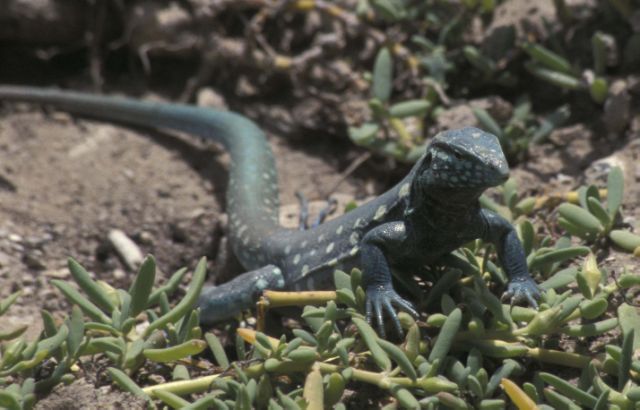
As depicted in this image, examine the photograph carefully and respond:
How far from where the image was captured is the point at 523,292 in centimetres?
370

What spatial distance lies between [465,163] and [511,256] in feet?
1.74

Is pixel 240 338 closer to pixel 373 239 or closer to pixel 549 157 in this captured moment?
pixel 373 239

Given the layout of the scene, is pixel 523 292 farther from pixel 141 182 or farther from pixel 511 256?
pixel 141 182

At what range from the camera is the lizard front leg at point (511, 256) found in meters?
3.70

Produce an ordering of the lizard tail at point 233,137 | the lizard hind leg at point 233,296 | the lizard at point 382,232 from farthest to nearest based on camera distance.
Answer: the lizard tail at point 233,137 < the lizard hind leg at point 233,296 < the lizard at point 382,232

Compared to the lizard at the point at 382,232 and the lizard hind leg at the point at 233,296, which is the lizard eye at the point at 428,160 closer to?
the lizard at the point at 382,232

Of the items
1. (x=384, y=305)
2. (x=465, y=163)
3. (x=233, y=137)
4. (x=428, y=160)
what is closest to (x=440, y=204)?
(x=428, y=160)

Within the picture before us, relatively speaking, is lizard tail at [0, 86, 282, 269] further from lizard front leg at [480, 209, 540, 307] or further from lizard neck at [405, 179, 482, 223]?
lizard front leg at [480, 209, 540, 307]

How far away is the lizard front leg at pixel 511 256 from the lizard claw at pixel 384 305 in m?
0.43

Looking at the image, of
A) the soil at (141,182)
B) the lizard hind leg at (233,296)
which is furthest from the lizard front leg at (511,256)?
the lizard hind leg at (233,296)

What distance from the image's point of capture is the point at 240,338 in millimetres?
3707

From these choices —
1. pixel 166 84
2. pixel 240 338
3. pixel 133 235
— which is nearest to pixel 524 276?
pixel 240 338

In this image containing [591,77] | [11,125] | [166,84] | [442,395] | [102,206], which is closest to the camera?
[442,395]

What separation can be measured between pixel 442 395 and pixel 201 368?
1122 millimetres
